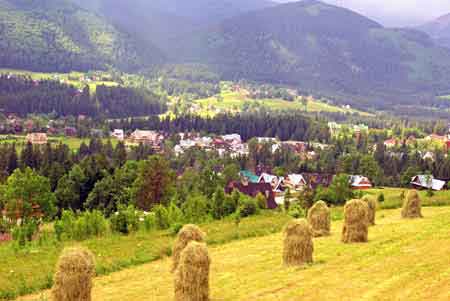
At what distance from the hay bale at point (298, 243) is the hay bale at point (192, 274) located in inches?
181

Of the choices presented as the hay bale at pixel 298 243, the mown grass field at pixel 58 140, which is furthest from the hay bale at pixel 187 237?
the mown grass field at pixel 58 140

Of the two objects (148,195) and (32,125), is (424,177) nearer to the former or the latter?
(148,195)

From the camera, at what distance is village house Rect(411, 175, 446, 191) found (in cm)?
7475

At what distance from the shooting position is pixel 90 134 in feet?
420

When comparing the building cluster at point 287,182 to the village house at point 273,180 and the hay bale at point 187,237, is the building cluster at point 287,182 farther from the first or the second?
the hay bale at point 187,237

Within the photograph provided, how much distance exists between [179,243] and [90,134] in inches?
4366

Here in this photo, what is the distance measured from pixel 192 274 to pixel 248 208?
2836cm

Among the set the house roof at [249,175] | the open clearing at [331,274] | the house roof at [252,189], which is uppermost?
the open clearing at [331,274]

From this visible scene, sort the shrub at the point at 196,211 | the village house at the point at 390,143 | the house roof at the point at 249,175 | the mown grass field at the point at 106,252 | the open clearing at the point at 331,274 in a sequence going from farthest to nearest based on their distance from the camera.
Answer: the village house at the point at 390,143 < the house roof at the point at 249,175 < the shrub at the point at 196,211 < the mown grass field at the point at 106,252 < the open clearing at the point at 331,274

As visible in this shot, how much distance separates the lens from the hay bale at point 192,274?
16.2m

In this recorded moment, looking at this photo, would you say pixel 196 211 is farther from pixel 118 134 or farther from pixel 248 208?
pixel 118 134

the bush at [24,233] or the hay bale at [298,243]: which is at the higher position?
the hay bale at [298,243]

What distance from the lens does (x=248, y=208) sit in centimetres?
4447

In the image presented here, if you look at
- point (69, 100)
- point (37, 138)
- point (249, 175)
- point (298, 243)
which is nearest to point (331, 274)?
point (298, 243)
